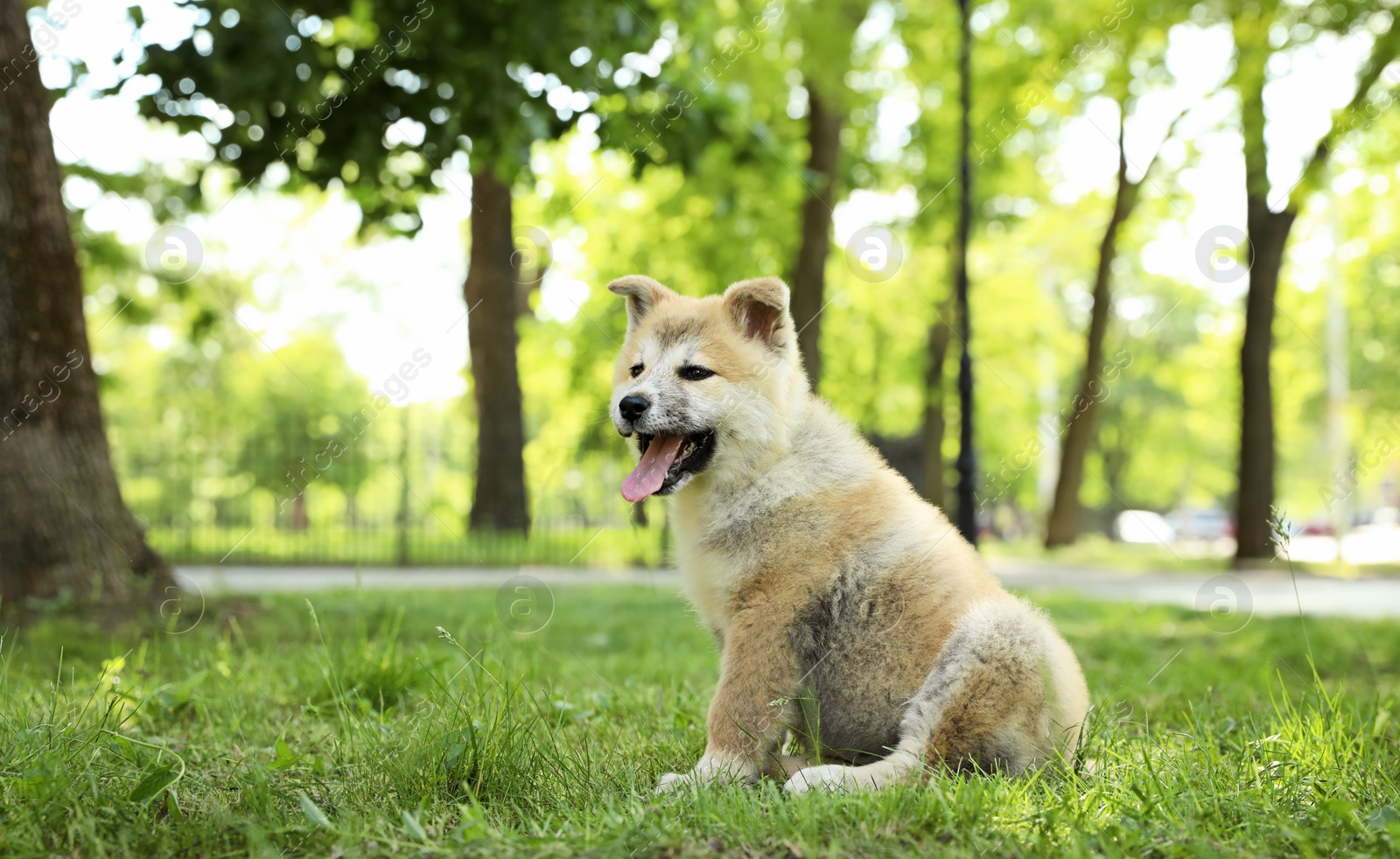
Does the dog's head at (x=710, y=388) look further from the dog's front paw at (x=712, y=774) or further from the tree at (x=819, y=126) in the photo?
the tree at (x=819, y=126)

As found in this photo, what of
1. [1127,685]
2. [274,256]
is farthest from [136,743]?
[274,256]

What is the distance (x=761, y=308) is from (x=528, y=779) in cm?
201

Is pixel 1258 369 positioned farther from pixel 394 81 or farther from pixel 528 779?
pixel 528 779

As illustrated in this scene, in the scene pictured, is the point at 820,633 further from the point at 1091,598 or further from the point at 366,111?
the point at 1091,598

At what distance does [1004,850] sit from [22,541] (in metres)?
6.88

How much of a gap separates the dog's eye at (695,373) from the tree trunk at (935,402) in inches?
740

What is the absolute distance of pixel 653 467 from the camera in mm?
3857

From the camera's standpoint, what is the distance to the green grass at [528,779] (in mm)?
2791

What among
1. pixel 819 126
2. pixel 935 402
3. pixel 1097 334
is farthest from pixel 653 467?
pixel 935 402

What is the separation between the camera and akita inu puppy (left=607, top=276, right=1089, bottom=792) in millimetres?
3391

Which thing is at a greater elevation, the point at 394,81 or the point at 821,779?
the point at 394,81

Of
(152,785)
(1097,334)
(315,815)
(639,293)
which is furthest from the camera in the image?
(1097,334)

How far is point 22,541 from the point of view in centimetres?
689

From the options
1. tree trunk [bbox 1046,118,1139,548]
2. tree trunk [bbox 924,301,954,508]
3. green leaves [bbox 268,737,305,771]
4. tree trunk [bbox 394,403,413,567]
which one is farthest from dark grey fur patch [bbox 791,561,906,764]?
tree trunk [bbox 924,301,954,508]
